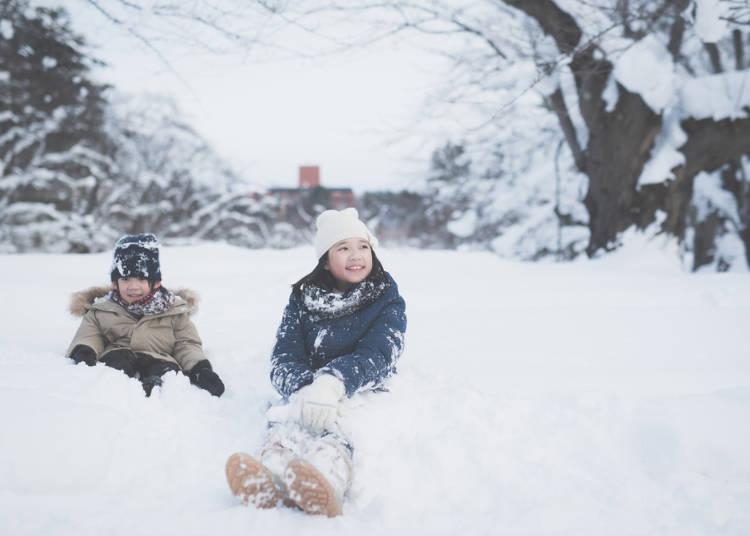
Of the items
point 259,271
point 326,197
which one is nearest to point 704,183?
point 259,271

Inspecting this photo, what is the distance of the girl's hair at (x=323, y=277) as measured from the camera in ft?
7.61

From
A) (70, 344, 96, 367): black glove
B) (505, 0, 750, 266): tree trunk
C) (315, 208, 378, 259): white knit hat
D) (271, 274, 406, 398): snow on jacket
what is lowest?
(70, 344, 96, 367): black glove

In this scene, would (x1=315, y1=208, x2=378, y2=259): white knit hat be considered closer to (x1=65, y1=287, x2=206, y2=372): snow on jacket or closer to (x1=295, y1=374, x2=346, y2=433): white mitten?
(x1=295, y1=374, x2=346, y2=433): white mitten

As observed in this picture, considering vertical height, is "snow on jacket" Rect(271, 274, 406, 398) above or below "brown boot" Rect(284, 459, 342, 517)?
above

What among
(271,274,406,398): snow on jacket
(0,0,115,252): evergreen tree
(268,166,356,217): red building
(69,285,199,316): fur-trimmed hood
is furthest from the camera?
(268,166,356,217): red building

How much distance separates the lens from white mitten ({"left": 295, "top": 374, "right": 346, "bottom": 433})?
69.1 inches

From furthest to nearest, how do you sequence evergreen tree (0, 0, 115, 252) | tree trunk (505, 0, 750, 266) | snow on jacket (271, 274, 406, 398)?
evergreen tree (0, 0, 115, 252)
tree trunk (505, 0, 750, 266)
snow on jacket (271, 274, 406, 398)

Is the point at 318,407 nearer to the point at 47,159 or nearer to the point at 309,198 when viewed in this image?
the point at 47,159

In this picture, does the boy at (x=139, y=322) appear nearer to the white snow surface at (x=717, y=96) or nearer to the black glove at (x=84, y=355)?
the black glove at (x=84, y=355)

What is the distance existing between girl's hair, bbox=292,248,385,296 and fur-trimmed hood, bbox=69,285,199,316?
79 centimetres

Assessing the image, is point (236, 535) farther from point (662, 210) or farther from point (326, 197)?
point (326, 197)

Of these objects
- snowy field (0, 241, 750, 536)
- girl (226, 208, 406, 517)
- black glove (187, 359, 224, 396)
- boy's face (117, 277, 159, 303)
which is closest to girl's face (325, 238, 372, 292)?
girl (226, 208, 406, 517)

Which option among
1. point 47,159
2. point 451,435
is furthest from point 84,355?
point 47,159

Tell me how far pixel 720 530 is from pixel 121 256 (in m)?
2.63
